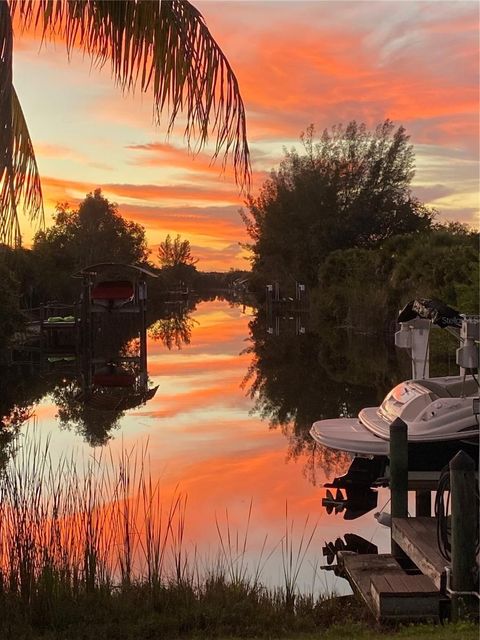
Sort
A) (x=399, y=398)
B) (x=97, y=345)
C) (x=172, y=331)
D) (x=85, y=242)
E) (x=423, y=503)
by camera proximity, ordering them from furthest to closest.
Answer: (x=85, y=242) < (x=172, y=331) < (x=97, y=345) < (x=399, y=398) < (x=423, y=503)

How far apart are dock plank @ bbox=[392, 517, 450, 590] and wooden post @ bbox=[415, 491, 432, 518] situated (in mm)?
1716

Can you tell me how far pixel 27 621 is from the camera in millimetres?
5520

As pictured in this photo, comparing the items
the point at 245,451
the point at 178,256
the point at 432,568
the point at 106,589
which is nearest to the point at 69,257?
the point at 245,451

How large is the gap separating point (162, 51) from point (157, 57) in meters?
0.05

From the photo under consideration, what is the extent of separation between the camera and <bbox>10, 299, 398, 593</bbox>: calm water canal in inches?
320

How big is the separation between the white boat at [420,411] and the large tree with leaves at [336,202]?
38.6 metres

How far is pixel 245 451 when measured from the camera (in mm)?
12273

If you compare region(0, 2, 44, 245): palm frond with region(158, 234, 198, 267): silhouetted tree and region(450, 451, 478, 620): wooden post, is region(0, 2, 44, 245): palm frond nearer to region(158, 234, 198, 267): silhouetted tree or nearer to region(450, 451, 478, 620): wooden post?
region(450, 451, 478, 620): wooden post

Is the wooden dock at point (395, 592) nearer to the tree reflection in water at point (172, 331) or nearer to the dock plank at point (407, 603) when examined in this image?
the dock plank at point (407, 603)

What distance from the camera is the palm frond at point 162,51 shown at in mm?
6004

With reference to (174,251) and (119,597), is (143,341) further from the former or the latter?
(174,251)

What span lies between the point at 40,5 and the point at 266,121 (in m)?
10.5

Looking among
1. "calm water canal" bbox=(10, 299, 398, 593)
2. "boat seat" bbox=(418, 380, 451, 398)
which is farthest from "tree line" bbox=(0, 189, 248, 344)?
"boat seat" bbox=(418, 380, 451, 398)

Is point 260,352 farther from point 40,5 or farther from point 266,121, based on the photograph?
point 40,5
